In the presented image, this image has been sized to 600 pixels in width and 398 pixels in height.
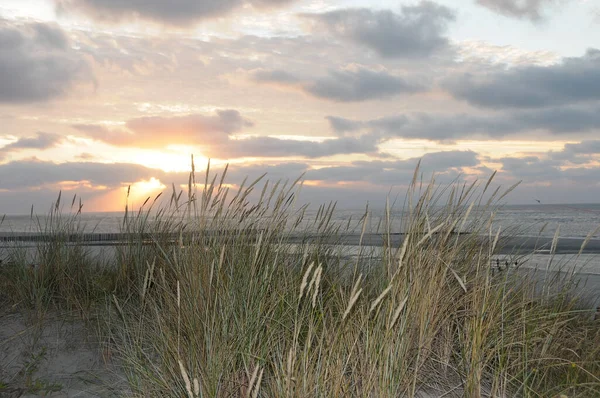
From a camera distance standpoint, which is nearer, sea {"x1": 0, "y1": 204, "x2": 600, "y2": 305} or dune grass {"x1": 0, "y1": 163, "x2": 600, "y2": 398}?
dune grass {"x1": 0, "y1": 163, "x2": 600, "y2": 398}

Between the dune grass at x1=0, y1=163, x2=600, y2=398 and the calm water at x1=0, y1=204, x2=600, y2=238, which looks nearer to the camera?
the dune grass at x1=0, y1=163, x2=600, y2=398

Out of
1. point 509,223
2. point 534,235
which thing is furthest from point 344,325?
point 509,223

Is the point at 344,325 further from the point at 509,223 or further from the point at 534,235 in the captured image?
the point at 509,223

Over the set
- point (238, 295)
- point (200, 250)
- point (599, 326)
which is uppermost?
point (200, 250)

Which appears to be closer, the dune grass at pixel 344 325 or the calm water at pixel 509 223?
the dune grass at pixel 344 325

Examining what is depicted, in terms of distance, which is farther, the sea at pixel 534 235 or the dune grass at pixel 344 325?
the sea at pixel 534 235

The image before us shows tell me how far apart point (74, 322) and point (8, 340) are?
1.86 feet

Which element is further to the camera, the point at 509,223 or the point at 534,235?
the point at 509,223

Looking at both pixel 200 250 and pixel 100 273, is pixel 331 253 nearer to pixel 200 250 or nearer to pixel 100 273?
pixel 200 250

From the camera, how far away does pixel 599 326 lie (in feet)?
14.6

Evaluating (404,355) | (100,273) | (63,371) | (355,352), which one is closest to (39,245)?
(100,273)

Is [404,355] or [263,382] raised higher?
[404,355]

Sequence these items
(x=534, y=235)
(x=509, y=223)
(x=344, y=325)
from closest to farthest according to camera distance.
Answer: (x=344, y=325) < (x=534, y=235) < (x=509, y=223)

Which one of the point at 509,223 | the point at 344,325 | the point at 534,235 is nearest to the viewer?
the point at 344,325
